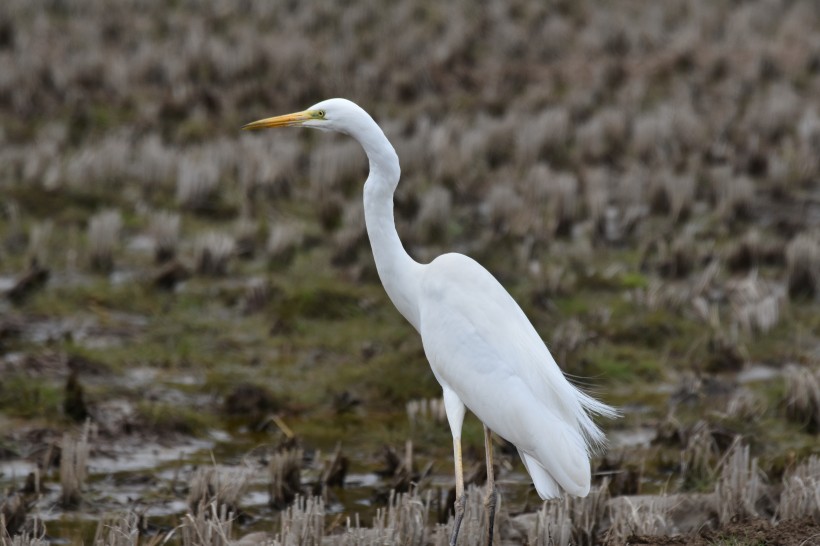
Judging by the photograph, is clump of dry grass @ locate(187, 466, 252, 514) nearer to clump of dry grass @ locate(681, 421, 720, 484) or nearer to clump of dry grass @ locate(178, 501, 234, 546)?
clump of dry grass @ locate(178, 501, 234, 546)

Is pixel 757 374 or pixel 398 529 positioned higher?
pixel 757 374

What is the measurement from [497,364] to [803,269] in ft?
16.0

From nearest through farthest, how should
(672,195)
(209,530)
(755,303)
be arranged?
(209,530) → (755,303) → (672,195)

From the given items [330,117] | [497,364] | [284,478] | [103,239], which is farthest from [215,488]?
[103,239]

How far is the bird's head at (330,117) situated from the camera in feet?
16.2

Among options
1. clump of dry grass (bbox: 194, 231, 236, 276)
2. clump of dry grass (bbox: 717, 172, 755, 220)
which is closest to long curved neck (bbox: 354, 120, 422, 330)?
clump of dry grass (bbox: 194, 231, 236, 276)

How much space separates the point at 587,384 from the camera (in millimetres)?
7465

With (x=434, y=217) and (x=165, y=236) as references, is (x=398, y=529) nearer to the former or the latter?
(x=165, y=236)

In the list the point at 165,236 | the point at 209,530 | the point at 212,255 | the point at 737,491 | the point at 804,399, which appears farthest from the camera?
the point at 165,236

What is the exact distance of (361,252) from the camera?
9570 millimetres

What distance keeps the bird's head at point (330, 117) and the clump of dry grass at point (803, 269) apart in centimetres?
502

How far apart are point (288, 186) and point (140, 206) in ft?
4.59

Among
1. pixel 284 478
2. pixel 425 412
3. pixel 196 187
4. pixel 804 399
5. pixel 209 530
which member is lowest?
pixel 209 530

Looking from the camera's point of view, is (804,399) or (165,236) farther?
(165,236)
